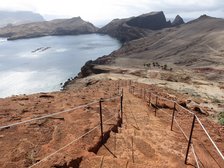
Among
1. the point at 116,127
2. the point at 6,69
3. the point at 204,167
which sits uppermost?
the point at 116,127

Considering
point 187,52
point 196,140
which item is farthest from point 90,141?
point 187,52

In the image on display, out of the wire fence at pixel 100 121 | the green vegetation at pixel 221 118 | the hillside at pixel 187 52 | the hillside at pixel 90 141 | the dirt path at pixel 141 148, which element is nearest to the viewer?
the wire fence at pixel 100 121

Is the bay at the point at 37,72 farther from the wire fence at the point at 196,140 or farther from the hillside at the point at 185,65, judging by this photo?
the wire fence at the point at 196,140

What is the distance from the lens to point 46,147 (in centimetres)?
823

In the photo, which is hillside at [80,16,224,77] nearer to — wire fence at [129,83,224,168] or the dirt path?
wire fence at [129,83,224,168]

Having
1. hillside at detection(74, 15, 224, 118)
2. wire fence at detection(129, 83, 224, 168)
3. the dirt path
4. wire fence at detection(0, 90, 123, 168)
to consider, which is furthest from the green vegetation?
wire fence at detection(0, 90, 123, 168)

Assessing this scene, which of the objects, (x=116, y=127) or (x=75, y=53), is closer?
(x=116, y=127)

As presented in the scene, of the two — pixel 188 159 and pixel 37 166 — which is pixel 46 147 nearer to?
pixel 37 166

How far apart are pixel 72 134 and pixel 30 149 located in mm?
1673

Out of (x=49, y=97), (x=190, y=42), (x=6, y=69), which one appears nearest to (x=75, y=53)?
(x=6, y=69)

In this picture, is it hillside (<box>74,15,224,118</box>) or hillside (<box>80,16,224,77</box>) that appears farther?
hillside (<box>80,16,224,77</box>)

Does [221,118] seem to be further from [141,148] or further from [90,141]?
[90,141]

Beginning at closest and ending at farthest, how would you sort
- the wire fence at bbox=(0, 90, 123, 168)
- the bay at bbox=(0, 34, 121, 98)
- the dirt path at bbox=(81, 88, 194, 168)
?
the wire fence at bbox=(0, 90, 123, 168)
the dirt path at bbox=(81, 88, 194, 168)
the bay at bbox=(0, 34, 121, 98)

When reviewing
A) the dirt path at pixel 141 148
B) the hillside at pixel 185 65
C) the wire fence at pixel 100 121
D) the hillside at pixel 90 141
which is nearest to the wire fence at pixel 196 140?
the hillside at pixel 90 141
